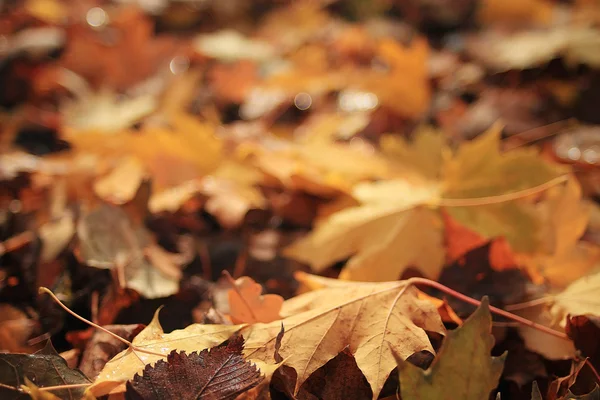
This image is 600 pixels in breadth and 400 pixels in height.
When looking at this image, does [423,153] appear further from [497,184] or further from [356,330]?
[356,330]

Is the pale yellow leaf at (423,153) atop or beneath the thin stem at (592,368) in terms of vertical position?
atop

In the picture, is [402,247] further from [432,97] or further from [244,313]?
[432,97]

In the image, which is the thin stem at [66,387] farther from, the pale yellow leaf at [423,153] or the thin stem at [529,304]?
the pale yellow leaf at [423,153]

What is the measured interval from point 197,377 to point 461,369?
264 mm

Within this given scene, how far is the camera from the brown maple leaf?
499 millimetres

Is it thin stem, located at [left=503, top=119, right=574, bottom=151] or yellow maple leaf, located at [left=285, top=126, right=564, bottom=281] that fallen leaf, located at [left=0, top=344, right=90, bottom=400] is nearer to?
yellow maple leaf, located at [left=285, top=126, right=564, bottom=281]

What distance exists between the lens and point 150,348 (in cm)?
54

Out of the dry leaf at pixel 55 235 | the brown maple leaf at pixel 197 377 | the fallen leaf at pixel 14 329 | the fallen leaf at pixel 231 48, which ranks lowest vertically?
the fallen leaf at pixel 14 329

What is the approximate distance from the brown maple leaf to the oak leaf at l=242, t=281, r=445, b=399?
3cm

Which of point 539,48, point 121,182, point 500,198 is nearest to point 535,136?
point 539,48

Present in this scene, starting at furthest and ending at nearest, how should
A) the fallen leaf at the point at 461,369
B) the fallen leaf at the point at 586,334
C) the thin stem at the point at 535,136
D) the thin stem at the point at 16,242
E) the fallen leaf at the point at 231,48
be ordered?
the fallen leaf at the point at 231,48
the thin stem at the point at 535,136
the thin stem at the point at 16,242
the fallen leaf at the point at 586,334
the fallen leaf at the point at 461,369

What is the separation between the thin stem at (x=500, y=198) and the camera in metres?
0.75

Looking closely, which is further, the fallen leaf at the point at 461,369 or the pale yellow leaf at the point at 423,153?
the pale yellow leaf at the point at 423,153

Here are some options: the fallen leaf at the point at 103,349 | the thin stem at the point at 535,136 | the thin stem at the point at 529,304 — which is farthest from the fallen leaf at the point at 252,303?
the thin stem at the point at 535,136
